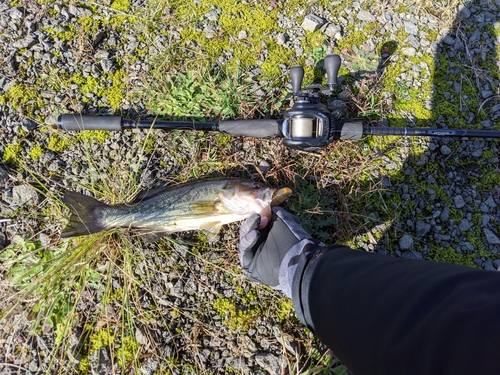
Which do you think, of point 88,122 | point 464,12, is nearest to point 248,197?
point 88,122

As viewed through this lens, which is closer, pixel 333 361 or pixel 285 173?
pixel 333 361

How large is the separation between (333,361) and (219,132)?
8.50 ft

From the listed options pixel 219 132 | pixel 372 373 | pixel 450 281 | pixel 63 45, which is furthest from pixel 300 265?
pixel 63 45

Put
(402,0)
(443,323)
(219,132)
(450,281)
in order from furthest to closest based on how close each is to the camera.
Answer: (402,0) < (219,132) < (450,281) < (443,323)

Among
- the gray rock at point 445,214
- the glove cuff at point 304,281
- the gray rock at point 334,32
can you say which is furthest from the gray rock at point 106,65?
the gray rock at point 445,214

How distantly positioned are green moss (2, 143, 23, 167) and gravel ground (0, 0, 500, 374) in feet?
0.07

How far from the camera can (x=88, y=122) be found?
3686 mm

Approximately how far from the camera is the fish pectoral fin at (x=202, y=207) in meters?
3.51

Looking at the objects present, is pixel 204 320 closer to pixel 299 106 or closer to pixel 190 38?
pixel 299 106

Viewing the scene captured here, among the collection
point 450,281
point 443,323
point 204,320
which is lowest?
point 204,320

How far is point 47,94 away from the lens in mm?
4027

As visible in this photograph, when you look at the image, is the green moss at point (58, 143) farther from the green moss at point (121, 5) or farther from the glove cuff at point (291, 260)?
the glove cuff at point (291, 260)

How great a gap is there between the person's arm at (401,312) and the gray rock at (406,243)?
1.33 meters

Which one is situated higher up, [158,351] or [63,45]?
[63,45]
